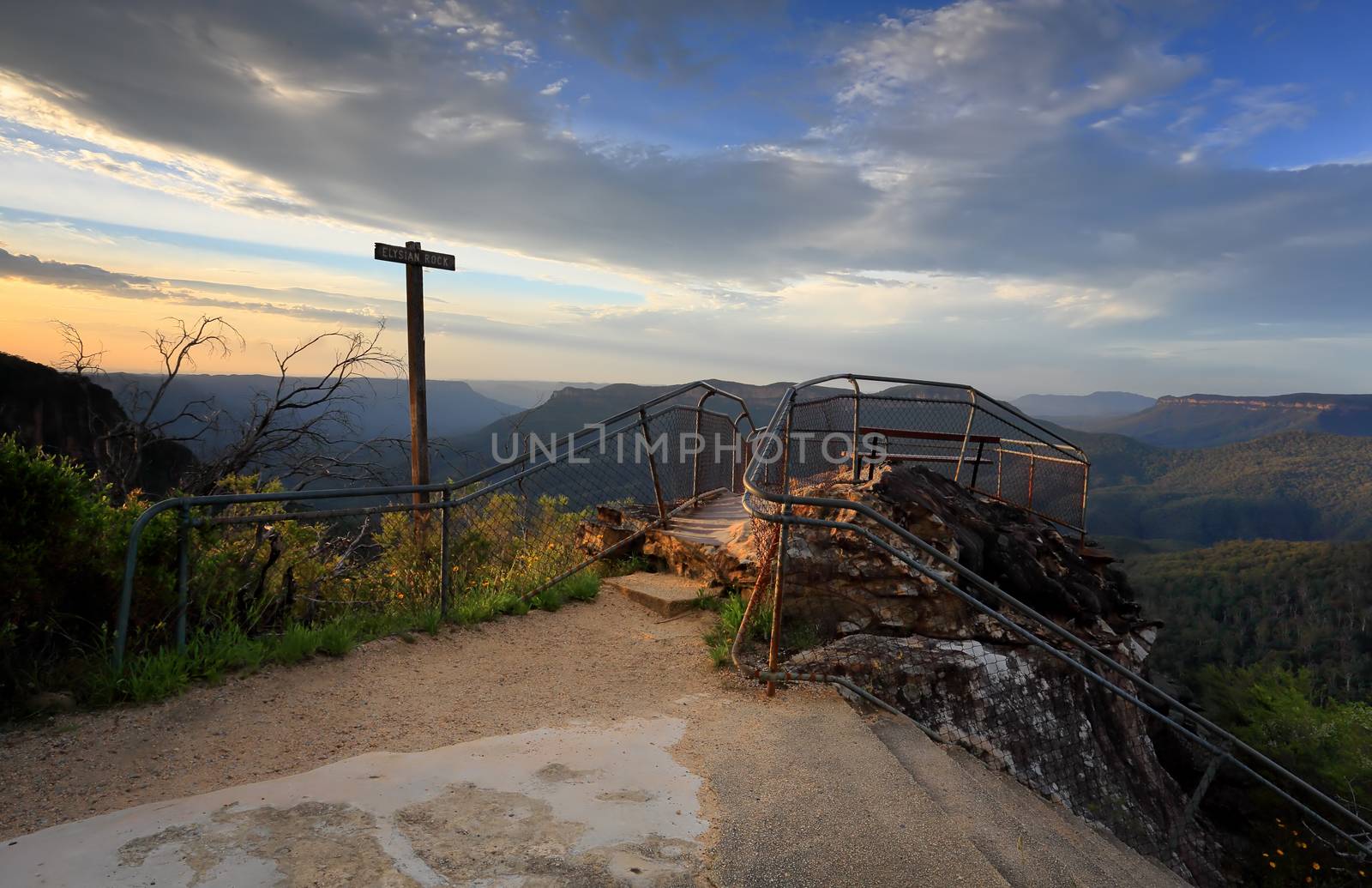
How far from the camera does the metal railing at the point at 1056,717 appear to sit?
4160 millimetres

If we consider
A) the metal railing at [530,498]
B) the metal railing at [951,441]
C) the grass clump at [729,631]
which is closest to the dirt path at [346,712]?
the grass clump at [729,631]

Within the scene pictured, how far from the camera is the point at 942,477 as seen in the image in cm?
756

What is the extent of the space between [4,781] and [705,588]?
15.4 ft

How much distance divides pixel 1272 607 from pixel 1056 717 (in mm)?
57559

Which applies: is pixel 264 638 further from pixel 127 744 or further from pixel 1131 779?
pixel 1131 779

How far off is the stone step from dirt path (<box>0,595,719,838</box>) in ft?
1.88

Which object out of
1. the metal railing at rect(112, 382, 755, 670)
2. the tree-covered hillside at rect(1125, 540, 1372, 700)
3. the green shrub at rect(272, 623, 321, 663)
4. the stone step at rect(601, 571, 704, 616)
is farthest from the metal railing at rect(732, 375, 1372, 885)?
the tree-covered hillside at rect(1125, 540, 1372, 700)

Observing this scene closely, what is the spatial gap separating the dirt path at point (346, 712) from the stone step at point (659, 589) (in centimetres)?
57

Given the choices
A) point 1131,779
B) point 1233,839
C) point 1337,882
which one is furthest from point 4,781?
point 1337,882

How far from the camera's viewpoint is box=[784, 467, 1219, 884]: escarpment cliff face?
454cm

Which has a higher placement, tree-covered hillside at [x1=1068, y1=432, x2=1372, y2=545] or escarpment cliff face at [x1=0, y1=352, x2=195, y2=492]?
escarpment cliff face at [x1=0, y1=352, x2=195, y2=492]

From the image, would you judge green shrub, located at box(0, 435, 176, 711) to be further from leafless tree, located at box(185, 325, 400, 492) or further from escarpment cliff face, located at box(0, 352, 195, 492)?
escarpment cliff face, located at box(0, 352, 195, 492)

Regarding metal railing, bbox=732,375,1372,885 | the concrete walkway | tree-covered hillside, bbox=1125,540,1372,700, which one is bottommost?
tree-covered hillside, bbox=1125,540,1372,700

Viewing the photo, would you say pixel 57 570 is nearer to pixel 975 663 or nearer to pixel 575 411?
pixel 975 663
